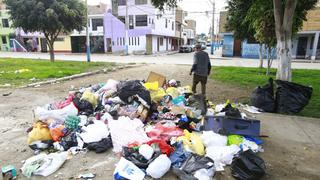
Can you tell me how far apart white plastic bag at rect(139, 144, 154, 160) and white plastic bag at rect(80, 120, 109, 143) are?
925 mm

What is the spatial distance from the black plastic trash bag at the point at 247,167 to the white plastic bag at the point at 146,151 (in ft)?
3.88

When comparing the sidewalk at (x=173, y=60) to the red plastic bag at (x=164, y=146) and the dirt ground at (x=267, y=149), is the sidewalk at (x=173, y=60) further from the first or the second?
the red plastic bag at (x=164, y=146)

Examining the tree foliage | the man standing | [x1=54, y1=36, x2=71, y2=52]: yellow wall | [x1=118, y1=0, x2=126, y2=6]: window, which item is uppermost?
[x1=118, y1=0, x2=126, y2=6]: window

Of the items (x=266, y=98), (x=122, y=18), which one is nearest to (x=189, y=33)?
(x=122, y=18)

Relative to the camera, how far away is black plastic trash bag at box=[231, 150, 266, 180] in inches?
134

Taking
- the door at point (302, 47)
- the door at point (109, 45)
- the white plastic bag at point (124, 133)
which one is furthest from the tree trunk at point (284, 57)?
the door at point (109, 45)

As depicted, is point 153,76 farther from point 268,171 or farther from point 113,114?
point 268,171

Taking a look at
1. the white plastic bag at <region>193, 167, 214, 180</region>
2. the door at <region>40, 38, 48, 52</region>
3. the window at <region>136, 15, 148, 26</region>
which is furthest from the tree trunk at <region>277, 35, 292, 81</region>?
the door at <region>40, 38, 48, 52</region>

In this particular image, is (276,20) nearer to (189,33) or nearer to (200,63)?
(200,63)

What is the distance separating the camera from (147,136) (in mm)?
4551

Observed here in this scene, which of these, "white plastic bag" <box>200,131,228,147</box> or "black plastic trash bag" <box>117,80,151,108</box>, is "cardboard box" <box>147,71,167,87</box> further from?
"white plastic bag" <box>200,131,228,147</box>

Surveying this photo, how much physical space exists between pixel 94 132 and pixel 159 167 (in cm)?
155

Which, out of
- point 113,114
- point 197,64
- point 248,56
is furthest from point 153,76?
point 248,56

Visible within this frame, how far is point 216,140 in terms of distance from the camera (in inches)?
167
